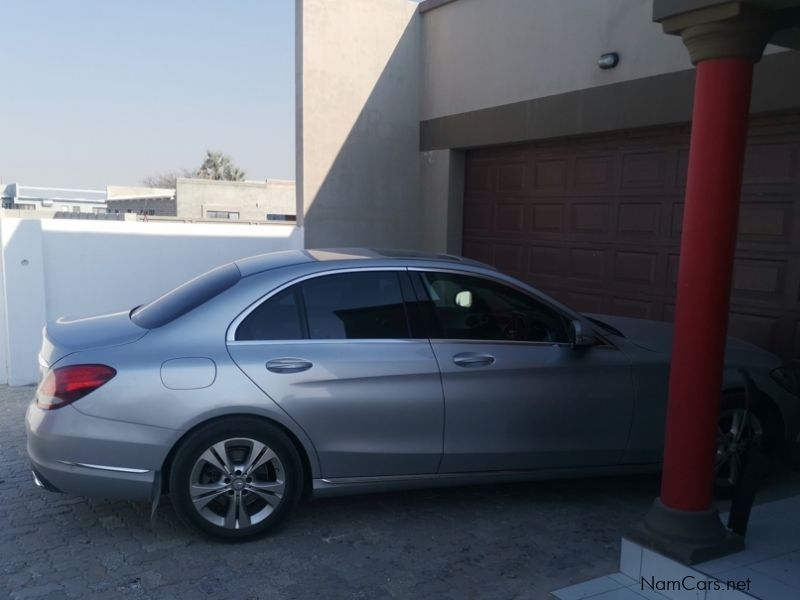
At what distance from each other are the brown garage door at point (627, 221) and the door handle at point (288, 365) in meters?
4.72

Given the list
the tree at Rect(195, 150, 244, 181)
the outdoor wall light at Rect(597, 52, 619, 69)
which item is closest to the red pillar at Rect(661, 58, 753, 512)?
the outdoor wall light at Rect(597, 52, 619, 69)

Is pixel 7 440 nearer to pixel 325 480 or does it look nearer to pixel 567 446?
pixel 325 480

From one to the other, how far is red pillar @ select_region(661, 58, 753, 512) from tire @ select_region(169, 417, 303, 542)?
2.09m

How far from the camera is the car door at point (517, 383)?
4.28 meters

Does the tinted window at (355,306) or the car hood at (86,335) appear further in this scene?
the tinted window at (355,306)

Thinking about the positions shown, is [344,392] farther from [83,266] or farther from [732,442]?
[83,266]

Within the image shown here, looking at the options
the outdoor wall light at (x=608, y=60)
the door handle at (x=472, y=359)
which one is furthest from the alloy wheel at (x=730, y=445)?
the outdoor wall light at (x=608, y=60)

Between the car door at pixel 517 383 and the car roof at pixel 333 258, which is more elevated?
the car roof at pixel 333 258

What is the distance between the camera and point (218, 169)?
70.6m

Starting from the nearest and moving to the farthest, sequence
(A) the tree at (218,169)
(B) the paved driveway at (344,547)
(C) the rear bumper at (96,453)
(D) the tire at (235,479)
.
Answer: (B) the paved driveway at (344,547), (C) the rear bumper at (96,453), (D) the tire at (235,479), (A) the tree at (218,169)

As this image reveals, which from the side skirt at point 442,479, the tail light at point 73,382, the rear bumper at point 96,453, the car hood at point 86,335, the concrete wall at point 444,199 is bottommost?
the side skirt at point 442,479

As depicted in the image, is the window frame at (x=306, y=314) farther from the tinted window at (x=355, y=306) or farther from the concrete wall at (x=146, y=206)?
the concrete wall at (x=146, y=206)

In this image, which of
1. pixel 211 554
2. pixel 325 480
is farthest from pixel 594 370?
pixel 211 554

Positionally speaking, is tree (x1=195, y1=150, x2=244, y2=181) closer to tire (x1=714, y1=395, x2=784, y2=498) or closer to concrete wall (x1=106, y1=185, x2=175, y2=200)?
concrete wall (x1=106, y1=185, x2=175, y2=200)
